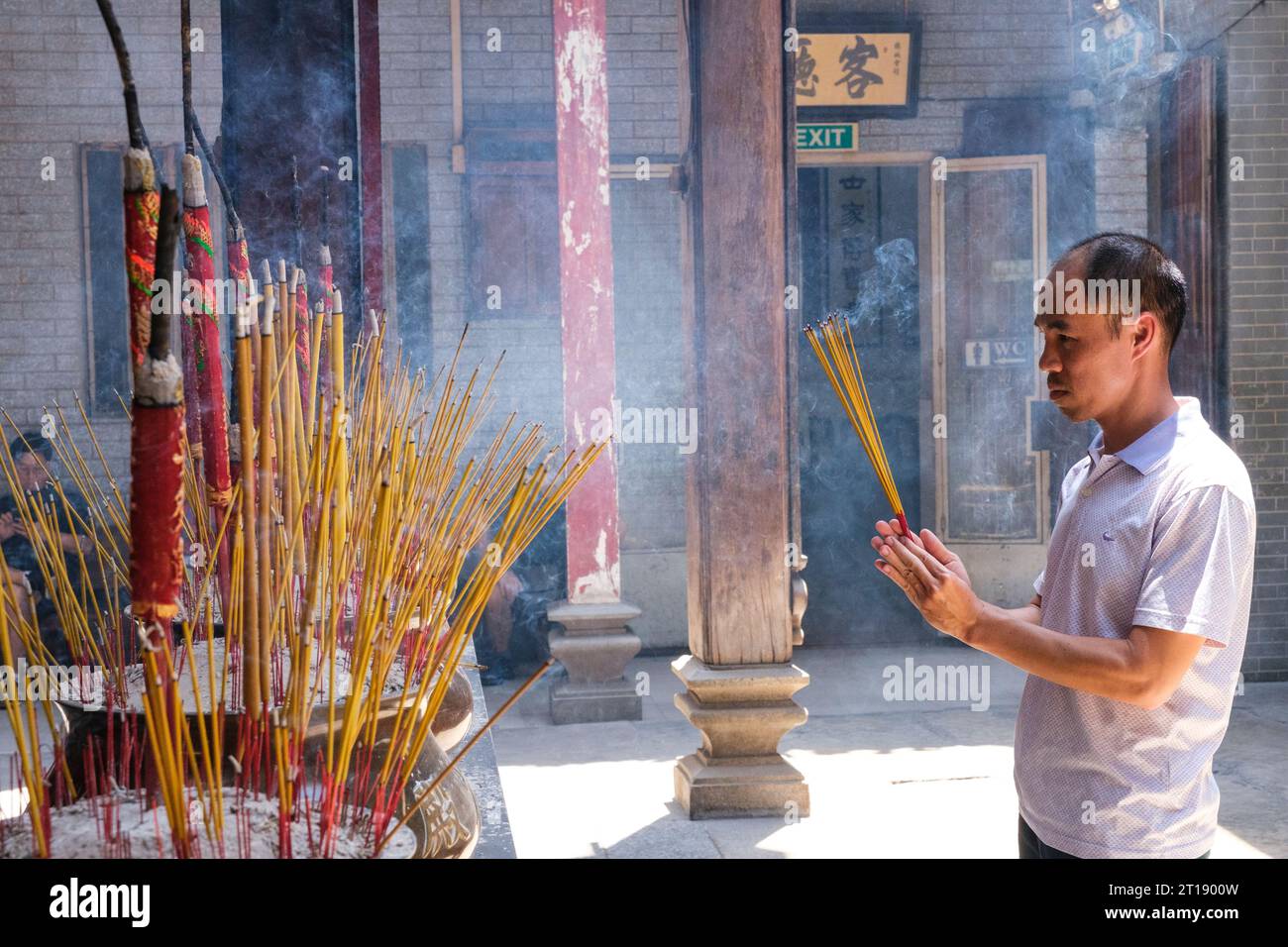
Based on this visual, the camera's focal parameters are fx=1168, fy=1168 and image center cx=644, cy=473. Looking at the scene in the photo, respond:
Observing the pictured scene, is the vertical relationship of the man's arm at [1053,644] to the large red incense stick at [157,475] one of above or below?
below

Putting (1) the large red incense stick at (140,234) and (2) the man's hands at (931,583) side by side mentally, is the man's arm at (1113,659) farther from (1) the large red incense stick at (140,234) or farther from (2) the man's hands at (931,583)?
(1) the large red incense stick at (140,234)

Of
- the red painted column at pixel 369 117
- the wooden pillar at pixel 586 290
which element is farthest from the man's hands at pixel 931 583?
the wooden pillar at pixel 586 290

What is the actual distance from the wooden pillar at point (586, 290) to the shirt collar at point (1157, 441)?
264cm

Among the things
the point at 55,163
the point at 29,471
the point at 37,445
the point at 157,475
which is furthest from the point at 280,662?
the point at 55,163

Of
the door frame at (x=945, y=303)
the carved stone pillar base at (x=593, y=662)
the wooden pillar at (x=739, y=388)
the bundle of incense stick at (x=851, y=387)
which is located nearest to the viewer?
the bundle of incense stick at (x=851, y=387)

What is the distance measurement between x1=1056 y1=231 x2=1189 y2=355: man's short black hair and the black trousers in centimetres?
54

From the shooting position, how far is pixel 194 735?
91cm

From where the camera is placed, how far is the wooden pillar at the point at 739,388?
2729 millimetres

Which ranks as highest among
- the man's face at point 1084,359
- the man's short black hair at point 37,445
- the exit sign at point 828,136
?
the exit sign at point 828,136

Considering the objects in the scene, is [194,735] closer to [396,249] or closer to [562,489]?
[562,489]

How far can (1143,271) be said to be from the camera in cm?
119

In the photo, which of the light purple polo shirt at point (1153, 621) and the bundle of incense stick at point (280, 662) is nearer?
the bundle of incense stick at point (280, 662)

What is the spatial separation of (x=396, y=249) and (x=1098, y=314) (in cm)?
386

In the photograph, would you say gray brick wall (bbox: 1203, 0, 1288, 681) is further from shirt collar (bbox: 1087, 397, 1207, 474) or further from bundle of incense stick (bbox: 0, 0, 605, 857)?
bundle of incense stick (bbox: 0, 0, 605, 857)
